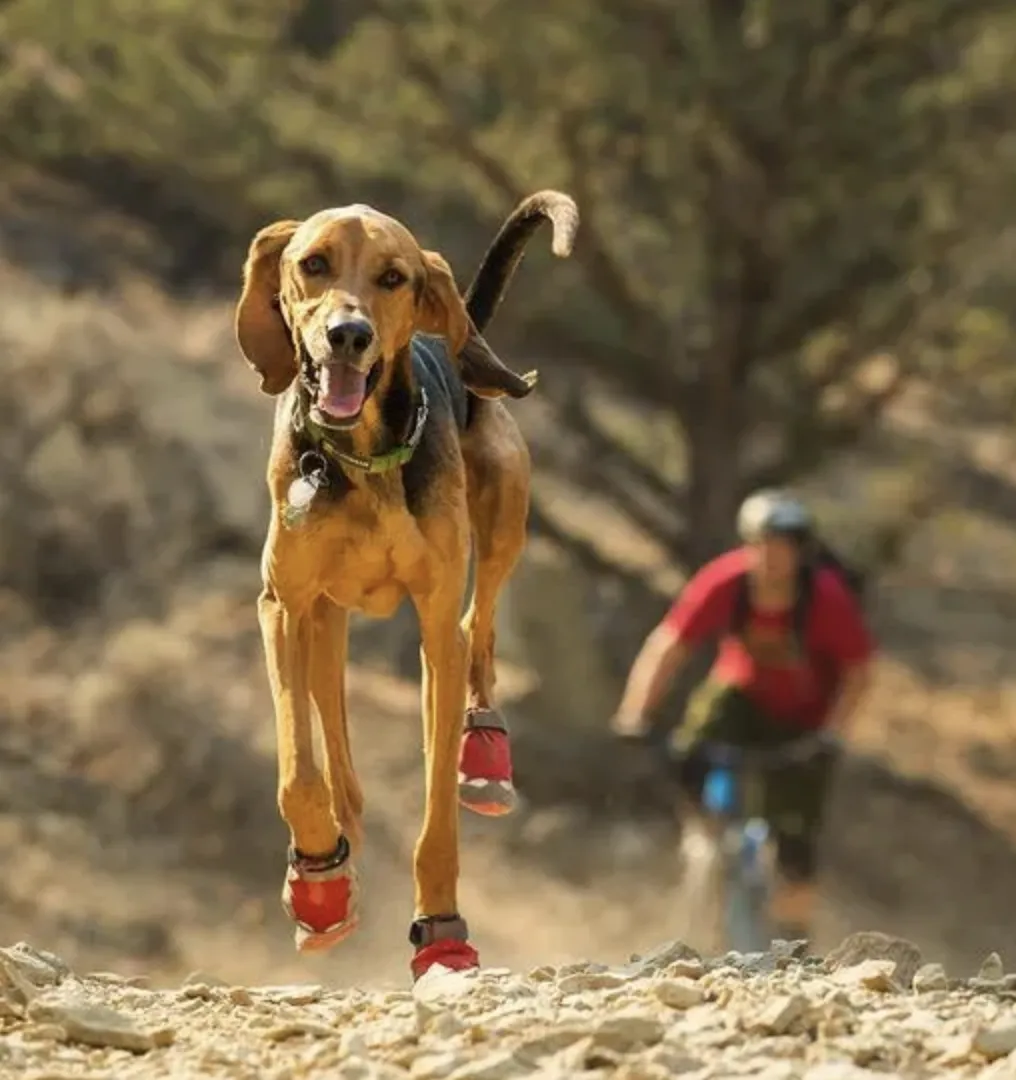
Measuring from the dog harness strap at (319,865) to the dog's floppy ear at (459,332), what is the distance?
1007 millimetres

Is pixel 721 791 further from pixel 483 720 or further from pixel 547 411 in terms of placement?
pixel 547 411

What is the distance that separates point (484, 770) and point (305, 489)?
0.90 meters

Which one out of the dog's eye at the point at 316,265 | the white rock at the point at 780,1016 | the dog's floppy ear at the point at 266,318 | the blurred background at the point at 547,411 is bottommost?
the white rock at the point at 780,1016

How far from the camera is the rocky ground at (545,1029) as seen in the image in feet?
14.1

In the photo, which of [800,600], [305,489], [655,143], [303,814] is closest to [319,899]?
[303,814]

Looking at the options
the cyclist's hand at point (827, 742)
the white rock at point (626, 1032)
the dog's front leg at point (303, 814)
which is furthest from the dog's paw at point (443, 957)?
the cyclist's hand at point (827, 742)

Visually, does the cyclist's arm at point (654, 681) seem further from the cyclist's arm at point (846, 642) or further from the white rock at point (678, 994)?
the white rock at point (678, 994)

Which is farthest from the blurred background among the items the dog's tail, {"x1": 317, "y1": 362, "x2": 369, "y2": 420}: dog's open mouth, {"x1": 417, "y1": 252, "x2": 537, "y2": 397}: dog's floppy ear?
{"x1": 317, "y1": 362, "x2": 369, "y2": 420}: dog's open mouth

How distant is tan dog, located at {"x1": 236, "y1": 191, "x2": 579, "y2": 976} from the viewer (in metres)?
4.54

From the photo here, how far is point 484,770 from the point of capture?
17.4 feet

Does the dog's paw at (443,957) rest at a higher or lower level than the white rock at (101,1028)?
higher

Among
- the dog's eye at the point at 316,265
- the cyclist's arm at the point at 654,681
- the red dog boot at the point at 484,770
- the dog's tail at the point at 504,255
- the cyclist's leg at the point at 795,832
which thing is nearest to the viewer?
the dog's eye at the point at 316,265

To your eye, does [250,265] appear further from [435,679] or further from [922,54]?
[922,54]

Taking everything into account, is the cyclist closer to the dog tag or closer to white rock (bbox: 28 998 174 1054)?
the dog tag
